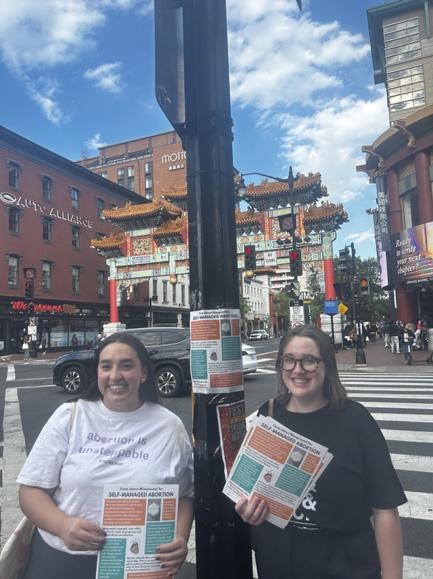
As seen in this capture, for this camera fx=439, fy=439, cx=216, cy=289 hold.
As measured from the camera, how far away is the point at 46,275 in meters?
37.0

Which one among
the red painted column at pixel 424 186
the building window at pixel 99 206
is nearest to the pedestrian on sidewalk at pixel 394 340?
the red painted column at pixel 424 186

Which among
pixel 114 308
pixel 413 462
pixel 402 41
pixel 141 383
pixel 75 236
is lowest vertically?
pixel 413 462

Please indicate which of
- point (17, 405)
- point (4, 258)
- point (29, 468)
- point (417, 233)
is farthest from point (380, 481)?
point (4, 258)

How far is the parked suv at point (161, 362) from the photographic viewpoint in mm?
11258

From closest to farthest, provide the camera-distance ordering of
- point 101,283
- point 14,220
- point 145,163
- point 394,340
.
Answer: point 394,340
point 14,220
point 101,283
point 145,163

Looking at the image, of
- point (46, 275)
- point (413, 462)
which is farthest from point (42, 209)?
point (413, 462)

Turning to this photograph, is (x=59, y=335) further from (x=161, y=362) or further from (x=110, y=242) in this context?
(x=161, y=362)

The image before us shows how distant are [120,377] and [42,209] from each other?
3811 cm

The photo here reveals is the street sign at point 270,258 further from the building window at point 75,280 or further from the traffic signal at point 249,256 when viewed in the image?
the building window at point 75,280

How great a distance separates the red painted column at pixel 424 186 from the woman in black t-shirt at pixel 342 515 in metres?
23.2

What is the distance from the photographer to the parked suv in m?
11.3

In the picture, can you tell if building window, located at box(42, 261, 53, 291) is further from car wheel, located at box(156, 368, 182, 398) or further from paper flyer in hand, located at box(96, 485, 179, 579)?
paper flyer in hand, located at box(96, 485, 179, 579)

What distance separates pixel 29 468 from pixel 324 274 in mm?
29690

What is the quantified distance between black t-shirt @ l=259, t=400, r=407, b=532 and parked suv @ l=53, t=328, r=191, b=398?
9.28 metres
